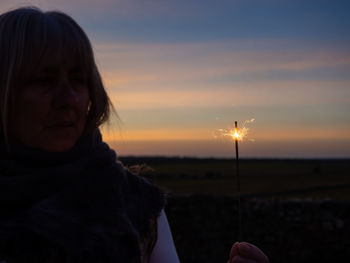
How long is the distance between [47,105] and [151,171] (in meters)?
1.02

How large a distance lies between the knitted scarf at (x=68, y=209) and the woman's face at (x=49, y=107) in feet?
0.27

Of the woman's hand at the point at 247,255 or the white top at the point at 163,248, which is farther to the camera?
the white top at the point at 163,248

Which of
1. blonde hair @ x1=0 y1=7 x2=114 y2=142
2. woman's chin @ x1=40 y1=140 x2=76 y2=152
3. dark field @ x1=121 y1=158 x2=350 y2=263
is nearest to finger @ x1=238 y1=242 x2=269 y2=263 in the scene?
woman's chin @ x1=40 y1=140 x2=76 y2=152

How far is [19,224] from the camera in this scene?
1.82 metres

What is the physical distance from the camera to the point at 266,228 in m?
9.71

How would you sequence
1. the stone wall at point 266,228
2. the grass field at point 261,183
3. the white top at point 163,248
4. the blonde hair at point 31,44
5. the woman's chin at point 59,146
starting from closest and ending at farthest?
the blonde hair at point 31,44
the woman's chin at point 59,146
the white top at point 163,248
the stone wall at point 266,228
the grass field at point 261,183

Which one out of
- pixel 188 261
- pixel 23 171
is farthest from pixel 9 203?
pixel 188 261

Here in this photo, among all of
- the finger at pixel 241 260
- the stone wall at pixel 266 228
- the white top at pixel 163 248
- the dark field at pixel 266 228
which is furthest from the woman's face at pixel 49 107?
the stone wall at pixel 266 228

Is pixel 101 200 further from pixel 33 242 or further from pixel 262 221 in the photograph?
pixel 262 221

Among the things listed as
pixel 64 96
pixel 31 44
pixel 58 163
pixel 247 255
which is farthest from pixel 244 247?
pixel 31 44

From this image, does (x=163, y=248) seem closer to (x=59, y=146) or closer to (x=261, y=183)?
(x=59, y=146)

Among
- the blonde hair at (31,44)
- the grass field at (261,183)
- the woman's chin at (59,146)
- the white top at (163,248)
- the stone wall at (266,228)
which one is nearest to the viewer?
the blonde hair at (31,44)

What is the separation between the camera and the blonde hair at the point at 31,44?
5.81ft

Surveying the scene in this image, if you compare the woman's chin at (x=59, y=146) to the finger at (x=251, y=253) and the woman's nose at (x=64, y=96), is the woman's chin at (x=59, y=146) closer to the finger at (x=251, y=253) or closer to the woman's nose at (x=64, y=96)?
the woman's nose at (x=64, y=96)
